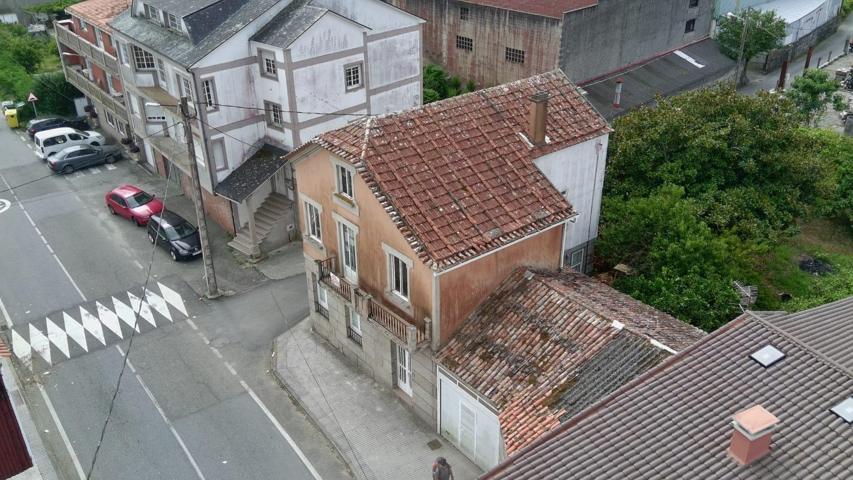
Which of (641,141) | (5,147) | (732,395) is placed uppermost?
(732,395)

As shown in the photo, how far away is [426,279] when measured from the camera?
876 inches

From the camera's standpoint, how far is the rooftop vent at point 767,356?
15195 millimetres

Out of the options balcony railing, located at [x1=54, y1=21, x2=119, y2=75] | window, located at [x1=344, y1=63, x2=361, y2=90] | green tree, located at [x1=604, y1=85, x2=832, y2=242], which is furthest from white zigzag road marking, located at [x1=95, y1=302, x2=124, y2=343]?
green tree, located at [x1=604, y1=85, x2=832, y2=242]

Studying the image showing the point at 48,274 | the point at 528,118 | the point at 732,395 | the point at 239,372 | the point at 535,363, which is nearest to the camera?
the point at 732,395

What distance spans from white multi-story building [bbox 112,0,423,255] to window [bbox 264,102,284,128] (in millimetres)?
66

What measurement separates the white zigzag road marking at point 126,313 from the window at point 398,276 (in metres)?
13.1

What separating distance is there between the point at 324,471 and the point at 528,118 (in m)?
14.4

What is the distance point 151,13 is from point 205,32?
539 cm

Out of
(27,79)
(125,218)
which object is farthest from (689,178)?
(27,79)

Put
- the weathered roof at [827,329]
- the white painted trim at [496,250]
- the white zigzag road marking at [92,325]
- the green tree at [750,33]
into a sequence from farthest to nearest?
the green tree at [750,33], the white zigzag road marking at [92,325], the white painted trim at [496,250], the weathered roof at [827,329]

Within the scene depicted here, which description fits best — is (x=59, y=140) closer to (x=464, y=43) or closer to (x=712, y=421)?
(x=464, y=43)

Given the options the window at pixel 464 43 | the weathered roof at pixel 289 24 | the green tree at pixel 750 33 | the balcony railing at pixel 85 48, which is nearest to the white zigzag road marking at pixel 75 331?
the weathered roof at pixel 289 24

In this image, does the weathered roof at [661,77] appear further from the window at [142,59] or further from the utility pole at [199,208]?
the utility pole at [199,208]

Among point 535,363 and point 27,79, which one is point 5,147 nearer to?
point 27,79
